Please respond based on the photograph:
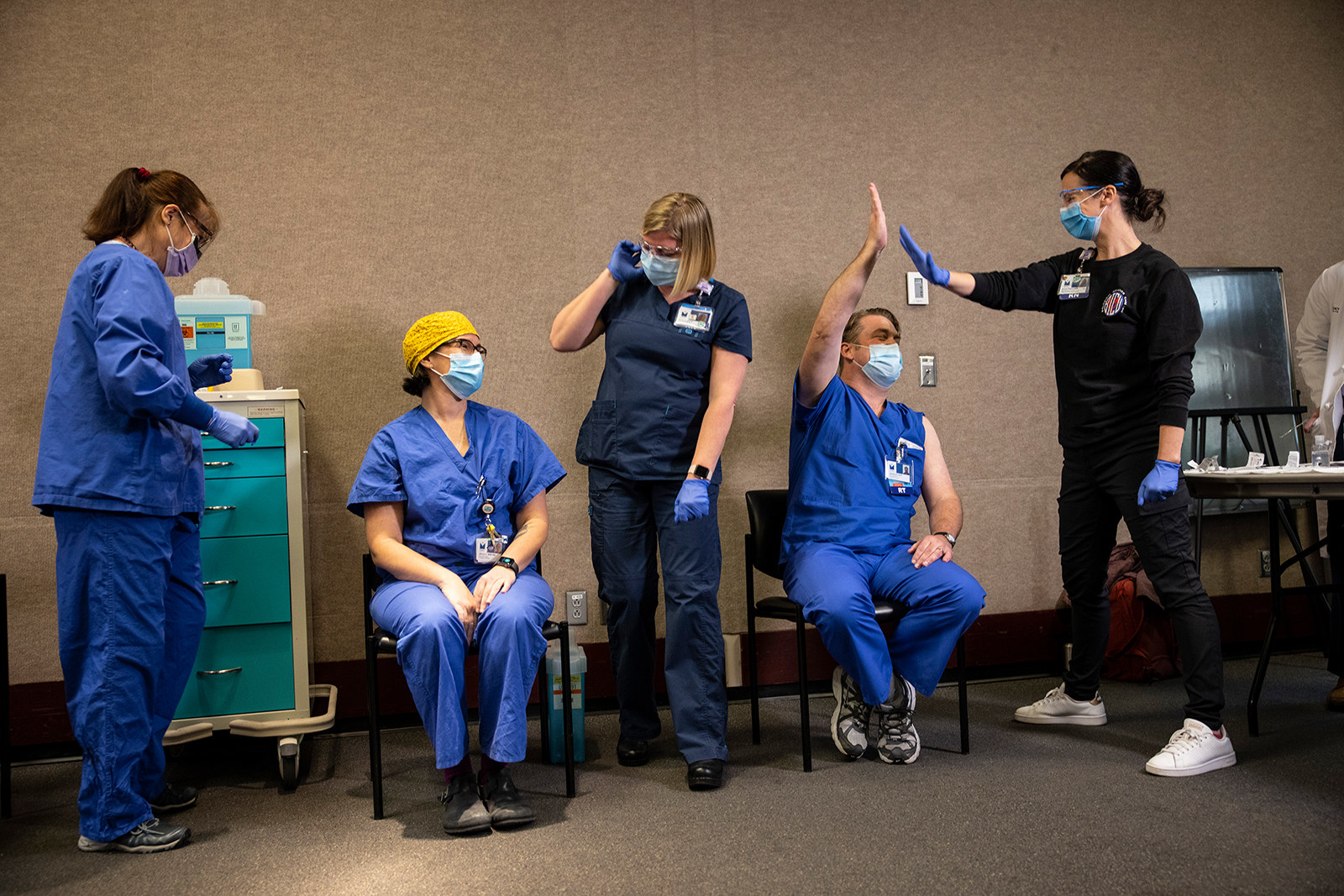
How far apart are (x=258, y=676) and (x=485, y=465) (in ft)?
2.76

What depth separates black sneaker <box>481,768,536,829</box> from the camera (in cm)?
192

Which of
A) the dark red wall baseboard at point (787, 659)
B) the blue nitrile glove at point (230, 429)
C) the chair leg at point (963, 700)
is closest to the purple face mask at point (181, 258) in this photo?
the blue nitrile glove at point (230, 429)

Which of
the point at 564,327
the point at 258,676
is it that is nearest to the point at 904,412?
the point at 564,327

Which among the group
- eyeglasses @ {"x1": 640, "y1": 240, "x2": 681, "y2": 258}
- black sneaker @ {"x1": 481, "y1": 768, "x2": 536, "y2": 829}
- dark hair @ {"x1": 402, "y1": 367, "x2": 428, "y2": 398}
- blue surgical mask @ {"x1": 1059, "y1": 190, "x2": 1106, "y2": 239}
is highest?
blue surgical mask @ {"x1": 1059, "y1": 190, "x2": 1106, "y2": 239}

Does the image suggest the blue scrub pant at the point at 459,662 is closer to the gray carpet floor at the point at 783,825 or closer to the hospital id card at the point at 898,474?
the gray carpet floor at the point at 783,825

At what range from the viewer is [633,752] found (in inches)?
93.7

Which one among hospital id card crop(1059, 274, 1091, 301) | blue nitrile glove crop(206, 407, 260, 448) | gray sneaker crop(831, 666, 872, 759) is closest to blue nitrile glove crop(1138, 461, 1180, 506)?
hospital id card crop(1059, 274, 1091, 301)

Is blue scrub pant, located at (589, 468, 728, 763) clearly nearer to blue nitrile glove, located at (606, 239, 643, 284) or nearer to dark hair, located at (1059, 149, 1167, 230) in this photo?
blue nitrile glove, located at (606, 239, 643, 284)

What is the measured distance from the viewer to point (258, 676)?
2359 millimetres

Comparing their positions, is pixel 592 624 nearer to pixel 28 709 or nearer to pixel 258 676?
pixel 258 676

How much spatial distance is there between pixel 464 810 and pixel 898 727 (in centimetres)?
112

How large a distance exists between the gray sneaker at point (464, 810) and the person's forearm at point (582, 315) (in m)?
1.10

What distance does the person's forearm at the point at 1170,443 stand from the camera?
7.24 ft

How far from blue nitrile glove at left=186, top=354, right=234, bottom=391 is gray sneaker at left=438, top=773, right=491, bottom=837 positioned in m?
1.15
